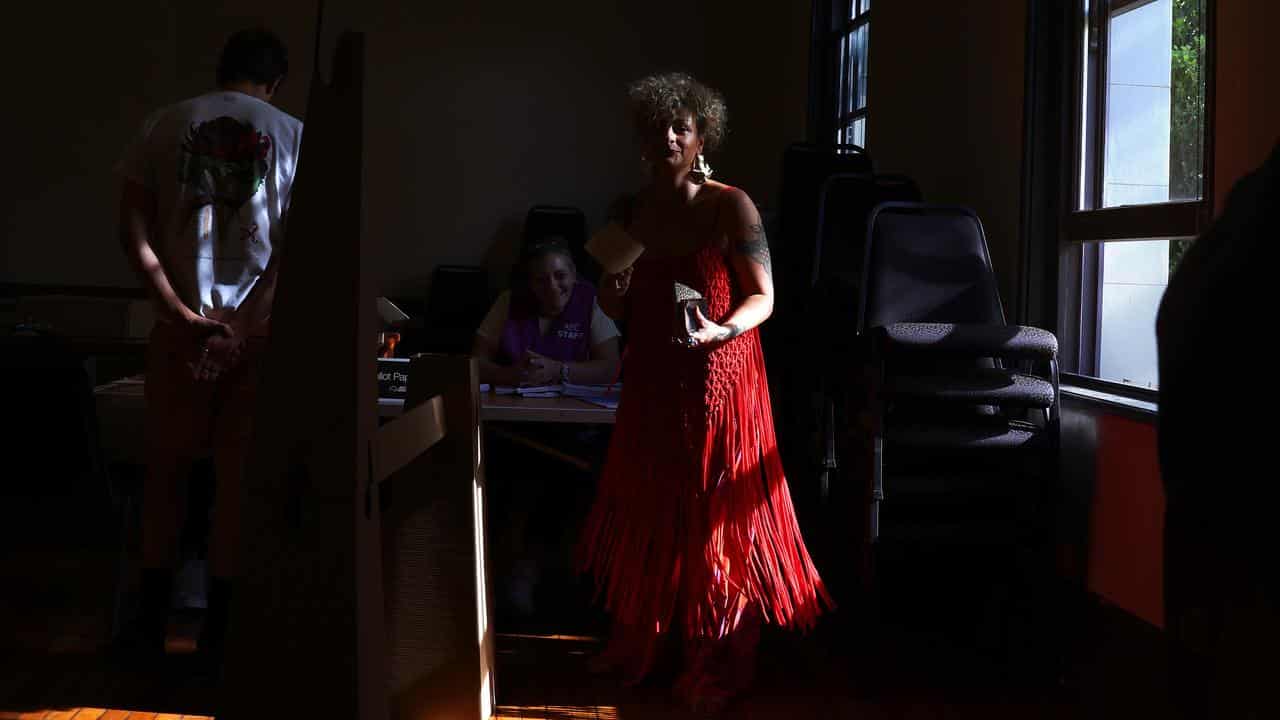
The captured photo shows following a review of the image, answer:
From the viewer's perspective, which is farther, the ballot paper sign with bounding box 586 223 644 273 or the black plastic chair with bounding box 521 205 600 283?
the black plastic chair with bounding box 521 205 600 283

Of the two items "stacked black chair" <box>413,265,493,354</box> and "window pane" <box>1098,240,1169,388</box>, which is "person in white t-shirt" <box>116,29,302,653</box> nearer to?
"window pane" <box>1098,240,1169,388</box>

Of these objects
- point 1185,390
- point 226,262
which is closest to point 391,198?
point 226,262

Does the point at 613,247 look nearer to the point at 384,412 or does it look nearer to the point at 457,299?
the point at 384,412

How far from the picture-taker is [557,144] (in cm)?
679

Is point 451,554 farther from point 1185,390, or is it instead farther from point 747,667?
point 1185,390

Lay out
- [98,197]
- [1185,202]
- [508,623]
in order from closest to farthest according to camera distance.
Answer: [1185,202]
[508,623]
[98,197]

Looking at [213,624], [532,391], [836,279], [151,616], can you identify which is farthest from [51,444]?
[836,279]

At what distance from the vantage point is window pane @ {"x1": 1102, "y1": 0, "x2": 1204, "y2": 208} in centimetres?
267

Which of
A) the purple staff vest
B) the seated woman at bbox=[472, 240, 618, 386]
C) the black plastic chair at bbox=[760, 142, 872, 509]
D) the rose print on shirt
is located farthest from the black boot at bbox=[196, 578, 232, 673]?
the black plastic chair at bbox=[760, 142, 872, 509]

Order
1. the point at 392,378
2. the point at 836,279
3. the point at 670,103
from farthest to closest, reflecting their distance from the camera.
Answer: the point at 836,279 → the point at 392,378 → the point at 670,103

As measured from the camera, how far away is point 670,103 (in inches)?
86.1

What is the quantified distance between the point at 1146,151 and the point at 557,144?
4.44 m

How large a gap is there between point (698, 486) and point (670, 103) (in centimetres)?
82

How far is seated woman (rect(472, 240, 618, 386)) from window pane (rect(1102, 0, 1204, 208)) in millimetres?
1697
